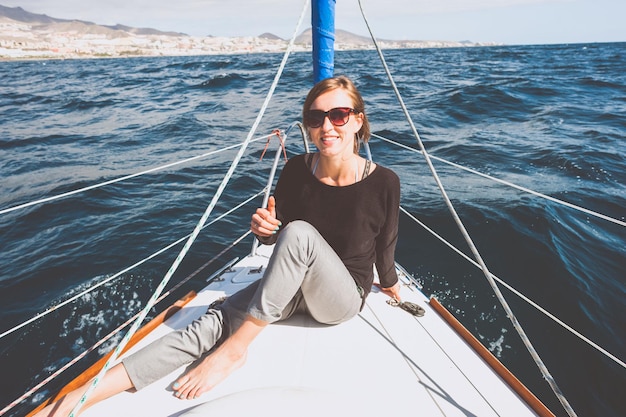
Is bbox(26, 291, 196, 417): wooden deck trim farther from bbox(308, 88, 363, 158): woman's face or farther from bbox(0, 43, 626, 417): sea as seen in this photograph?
bbox(308, 88, 363, 158): woman's face

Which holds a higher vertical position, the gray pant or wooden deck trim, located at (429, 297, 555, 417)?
the gray pant

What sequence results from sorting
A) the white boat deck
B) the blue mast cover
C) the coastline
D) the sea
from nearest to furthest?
the white boat deck, the blue mast cover, the sea, the coastline

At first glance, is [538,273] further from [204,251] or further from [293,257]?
[204,251]

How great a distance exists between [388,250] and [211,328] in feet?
3.19

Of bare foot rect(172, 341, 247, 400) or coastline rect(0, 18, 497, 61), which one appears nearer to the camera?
bare foot rect(172, 341, 247, 400)

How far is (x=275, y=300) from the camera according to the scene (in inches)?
57.5

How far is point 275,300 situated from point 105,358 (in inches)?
31.3

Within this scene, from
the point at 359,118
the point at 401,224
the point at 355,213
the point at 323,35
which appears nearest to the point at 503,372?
the point at 355,213

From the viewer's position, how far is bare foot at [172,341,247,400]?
1.39 meters

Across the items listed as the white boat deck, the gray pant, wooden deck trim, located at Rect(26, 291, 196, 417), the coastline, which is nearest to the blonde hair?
the gray pant

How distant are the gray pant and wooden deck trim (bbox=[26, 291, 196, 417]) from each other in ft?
0.51

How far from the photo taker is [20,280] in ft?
11.6

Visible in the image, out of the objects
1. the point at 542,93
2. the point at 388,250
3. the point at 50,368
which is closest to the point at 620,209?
the point at 388,250

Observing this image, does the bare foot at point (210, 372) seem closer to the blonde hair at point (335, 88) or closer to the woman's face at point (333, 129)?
the woman's face at point (333, 129)
